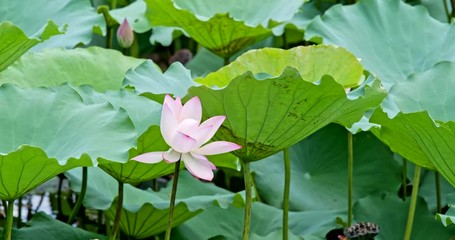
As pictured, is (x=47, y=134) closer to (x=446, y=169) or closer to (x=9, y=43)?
(x=9, y=43)

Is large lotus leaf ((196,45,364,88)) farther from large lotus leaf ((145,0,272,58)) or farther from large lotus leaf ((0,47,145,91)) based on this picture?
large lotus leaf ((145,0,272,58))

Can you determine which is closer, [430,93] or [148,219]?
[430,93]

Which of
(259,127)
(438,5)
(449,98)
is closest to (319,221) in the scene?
(449,98)

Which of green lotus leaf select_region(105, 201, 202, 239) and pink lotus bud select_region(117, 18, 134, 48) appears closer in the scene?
green lotus leaf select_region(105, 201, 202, 239)

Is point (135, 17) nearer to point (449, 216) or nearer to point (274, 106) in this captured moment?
point (274, 106)

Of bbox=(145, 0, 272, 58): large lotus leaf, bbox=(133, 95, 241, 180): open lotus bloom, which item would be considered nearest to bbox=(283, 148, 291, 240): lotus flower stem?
bbox=(133, 95, 241, 180): open lotus bloom

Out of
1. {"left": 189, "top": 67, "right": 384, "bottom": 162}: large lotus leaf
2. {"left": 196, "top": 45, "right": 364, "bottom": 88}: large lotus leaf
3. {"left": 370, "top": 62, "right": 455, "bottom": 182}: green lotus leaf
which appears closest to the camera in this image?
{"left": 189, "top": 67, "right": 384, "bottom": 162}: large lotus leaf

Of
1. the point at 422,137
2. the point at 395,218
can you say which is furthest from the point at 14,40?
the point at 395,218

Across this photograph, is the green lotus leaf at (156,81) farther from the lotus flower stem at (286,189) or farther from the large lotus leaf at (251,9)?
the large lotus leaf at (251,9)
